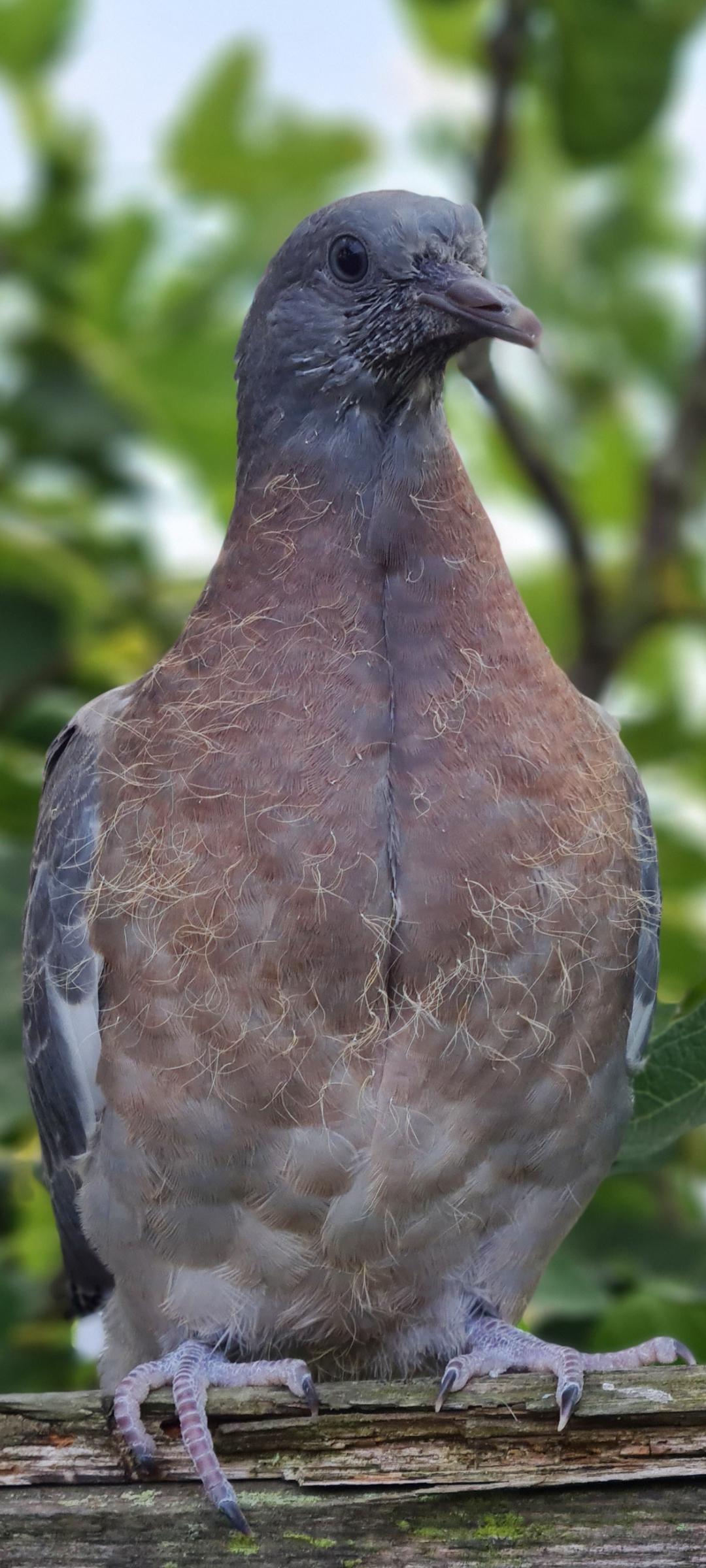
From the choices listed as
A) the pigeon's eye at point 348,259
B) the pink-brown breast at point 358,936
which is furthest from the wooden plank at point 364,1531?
the pigeon's eye at point 348,259

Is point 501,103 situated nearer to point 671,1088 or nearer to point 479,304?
point 479,304

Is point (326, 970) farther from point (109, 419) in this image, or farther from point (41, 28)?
point (41, 28)

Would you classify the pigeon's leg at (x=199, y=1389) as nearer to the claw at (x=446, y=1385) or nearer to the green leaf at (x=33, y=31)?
the claw at (x=446, y=1385)

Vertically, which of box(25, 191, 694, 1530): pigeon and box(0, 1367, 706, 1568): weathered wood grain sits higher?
box(25, 191, 694, 1530): pigeon

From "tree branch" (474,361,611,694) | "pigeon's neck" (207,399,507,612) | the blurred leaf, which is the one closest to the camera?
"pigeon's neck" (207,399,507,612)

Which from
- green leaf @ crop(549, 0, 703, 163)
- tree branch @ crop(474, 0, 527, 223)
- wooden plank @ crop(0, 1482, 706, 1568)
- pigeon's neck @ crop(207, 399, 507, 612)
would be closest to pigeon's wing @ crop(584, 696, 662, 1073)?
pigeon's neck @ crop(207, 399, 507, 612)

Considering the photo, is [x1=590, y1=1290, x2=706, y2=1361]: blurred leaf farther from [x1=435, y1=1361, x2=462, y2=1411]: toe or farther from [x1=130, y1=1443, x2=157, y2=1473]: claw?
[x1=130, y1=1443, x2=157, y2=1473]: claw

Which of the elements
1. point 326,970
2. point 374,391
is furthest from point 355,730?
point 374,391
